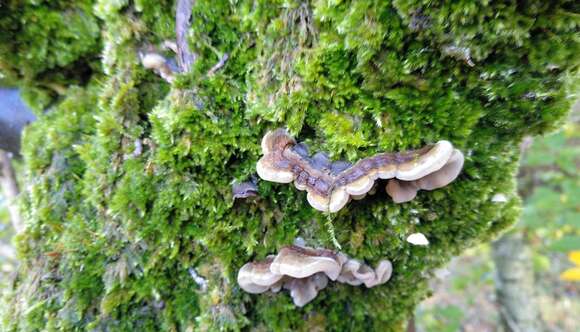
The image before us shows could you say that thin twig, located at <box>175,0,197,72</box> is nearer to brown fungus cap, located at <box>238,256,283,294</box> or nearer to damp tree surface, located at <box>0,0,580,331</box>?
damp tree surface, located at <box>0,0,580,331</box>

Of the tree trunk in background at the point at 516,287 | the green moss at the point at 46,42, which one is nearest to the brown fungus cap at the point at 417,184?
the green moss at the point at 46,42

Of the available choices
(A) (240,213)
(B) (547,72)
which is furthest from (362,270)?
(B) (547,72)

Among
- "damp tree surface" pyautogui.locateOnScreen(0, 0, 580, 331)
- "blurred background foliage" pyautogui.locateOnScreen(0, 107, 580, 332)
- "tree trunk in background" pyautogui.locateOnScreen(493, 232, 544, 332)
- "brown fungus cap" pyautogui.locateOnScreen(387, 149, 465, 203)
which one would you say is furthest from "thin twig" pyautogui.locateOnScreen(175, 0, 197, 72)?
"tree trunk in background" pyautogui.locateOnScreen(493, 232, 544, 332)

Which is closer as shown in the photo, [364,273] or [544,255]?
[364,273]

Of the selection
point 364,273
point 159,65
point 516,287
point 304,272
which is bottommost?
point 516,287

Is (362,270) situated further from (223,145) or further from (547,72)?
(547,72)

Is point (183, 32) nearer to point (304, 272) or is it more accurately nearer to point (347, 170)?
point (347, 170)

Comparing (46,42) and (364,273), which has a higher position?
(46,42)

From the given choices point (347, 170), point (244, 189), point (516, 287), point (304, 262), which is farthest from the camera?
point (516, 287)

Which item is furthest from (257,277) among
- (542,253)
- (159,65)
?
(542,253)
